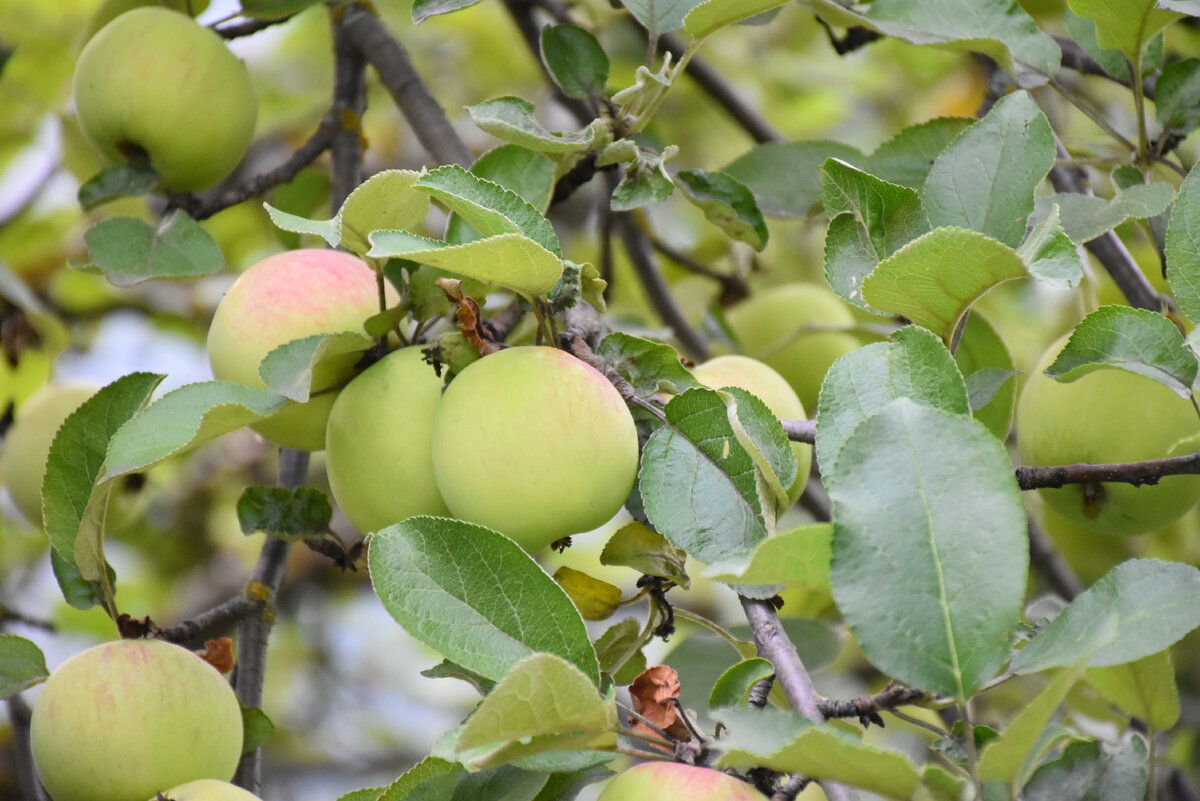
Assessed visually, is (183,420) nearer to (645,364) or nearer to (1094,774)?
(645,364)

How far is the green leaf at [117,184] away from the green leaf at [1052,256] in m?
0.79

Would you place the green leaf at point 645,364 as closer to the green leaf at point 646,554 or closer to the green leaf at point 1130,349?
the green leaf at point 646,554

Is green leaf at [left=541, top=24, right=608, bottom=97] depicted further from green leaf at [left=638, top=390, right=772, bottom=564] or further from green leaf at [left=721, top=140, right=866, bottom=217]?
green leaf at [left=638, top=390, right=772, bottom=564]

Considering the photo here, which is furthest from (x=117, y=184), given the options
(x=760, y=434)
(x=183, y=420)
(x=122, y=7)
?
(x=760, y=434)

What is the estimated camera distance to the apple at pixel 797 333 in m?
1.22

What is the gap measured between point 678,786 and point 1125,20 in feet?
2.20

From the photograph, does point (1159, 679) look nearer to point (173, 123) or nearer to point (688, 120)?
point (173, 123)

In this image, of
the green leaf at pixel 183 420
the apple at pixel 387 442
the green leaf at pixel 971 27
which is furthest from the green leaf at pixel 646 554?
the green leaf at pixel 971 27

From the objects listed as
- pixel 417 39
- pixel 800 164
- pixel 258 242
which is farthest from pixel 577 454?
pixel 417 39

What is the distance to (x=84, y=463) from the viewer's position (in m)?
0.77

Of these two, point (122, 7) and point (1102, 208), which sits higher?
point (122, 7)

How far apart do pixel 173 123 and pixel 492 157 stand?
0.36 m

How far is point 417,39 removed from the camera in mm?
2275

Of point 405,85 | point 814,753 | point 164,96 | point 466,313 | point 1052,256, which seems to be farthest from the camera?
point 405,85
